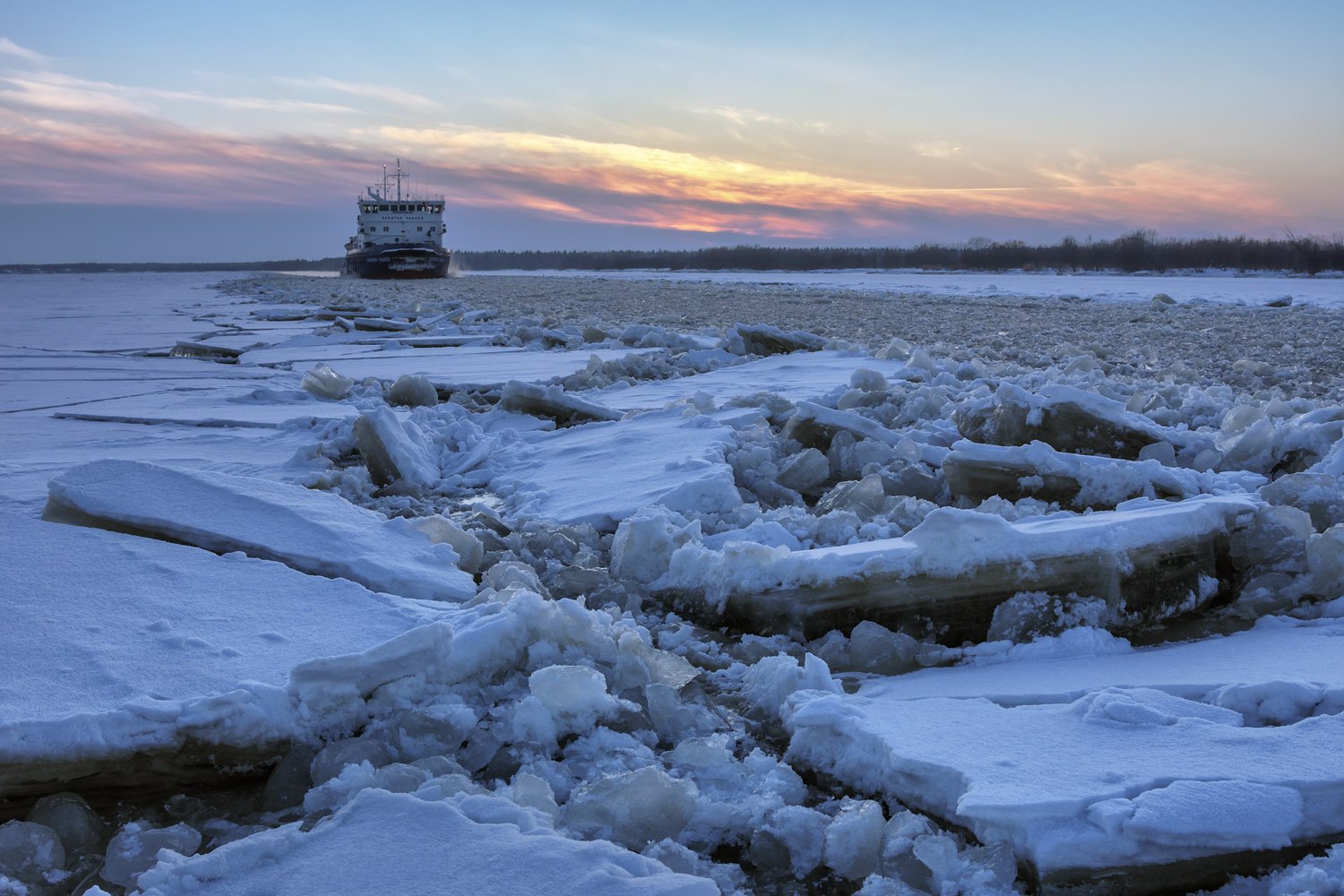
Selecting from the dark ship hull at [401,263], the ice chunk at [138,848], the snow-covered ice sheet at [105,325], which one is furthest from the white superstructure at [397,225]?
the ice chunk at [138,848]

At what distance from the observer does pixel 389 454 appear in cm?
Answer: 346

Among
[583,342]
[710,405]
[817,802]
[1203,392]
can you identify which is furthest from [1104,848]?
[583,342]

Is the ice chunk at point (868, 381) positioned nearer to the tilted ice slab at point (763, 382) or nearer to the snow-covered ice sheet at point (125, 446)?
the tilted ice slab at point (763, 382)

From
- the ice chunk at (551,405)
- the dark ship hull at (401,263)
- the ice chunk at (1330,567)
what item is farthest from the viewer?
the dark ship hull at (401,263)

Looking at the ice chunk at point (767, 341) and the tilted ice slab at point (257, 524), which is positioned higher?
the ice chunk at point (767, 341)

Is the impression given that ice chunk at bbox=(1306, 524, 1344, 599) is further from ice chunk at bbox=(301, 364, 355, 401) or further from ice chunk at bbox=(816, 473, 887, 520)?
ice chunk at bbox=(301, 364, 355, 401)

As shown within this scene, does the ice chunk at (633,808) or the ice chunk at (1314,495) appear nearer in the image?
the ice chunk at (633,808)

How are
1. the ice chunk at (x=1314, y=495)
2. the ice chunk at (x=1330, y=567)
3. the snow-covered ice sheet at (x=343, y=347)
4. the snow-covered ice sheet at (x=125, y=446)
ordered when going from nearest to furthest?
the ice chunk at (x=1330, y=567) → the ice chunk at (x=1314, y=495) → the snow-covered ice sheet at (x=125, y=446) → the snow-covered ice sheet at (x=343, y=347)

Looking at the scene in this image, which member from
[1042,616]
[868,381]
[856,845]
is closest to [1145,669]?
[1042,616]

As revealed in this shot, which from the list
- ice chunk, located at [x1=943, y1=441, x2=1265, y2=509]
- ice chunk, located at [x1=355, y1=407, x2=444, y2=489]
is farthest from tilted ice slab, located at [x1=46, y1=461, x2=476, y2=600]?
ice chunk, located at [x1=943, y1=441, x2=1265, y2=509]

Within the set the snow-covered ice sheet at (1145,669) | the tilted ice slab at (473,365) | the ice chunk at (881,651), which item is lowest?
the ice chunk at (881,651)

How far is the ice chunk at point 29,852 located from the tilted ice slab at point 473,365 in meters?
4.32

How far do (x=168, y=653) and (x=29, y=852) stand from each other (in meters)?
0.38

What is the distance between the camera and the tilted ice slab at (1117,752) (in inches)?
46.0
